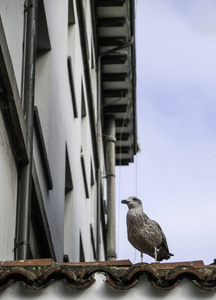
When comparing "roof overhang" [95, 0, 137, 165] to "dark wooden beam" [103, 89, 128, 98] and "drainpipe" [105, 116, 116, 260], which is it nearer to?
"dark wooden beam" [103, 89, 128, 98]

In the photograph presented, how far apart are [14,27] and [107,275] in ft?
Answer: 12.4

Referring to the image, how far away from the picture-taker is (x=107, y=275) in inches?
264

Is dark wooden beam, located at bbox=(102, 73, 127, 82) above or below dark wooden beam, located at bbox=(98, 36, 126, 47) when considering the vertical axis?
below

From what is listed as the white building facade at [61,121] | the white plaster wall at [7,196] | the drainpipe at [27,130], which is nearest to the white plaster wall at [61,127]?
the white building facade at [61,121]

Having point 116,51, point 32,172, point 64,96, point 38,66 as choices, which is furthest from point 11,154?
point 116,51

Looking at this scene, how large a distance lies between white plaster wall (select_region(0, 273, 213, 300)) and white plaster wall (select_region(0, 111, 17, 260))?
70.9 inches

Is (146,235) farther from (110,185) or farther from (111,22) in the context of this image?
(110,185)

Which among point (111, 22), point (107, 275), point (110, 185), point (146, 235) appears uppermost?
point (111, 22)

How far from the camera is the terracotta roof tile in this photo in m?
6.59

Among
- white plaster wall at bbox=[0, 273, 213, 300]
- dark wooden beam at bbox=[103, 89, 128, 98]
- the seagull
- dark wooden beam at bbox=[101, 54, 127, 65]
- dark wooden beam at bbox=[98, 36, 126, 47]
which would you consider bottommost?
the seagull

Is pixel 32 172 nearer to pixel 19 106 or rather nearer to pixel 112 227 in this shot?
pixel 19 106

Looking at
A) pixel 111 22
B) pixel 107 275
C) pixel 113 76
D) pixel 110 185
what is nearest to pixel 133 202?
pixel 107 275

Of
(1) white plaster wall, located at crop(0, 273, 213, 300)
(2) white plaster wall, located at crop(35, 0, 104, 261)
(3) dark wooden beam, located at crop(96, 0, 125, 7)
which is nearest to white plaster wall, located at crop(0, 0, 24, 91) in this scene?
(2) white plaster wall, located at crop(35, 0, 104, 261)

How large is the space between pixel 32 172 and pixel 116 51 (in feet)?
47.5
